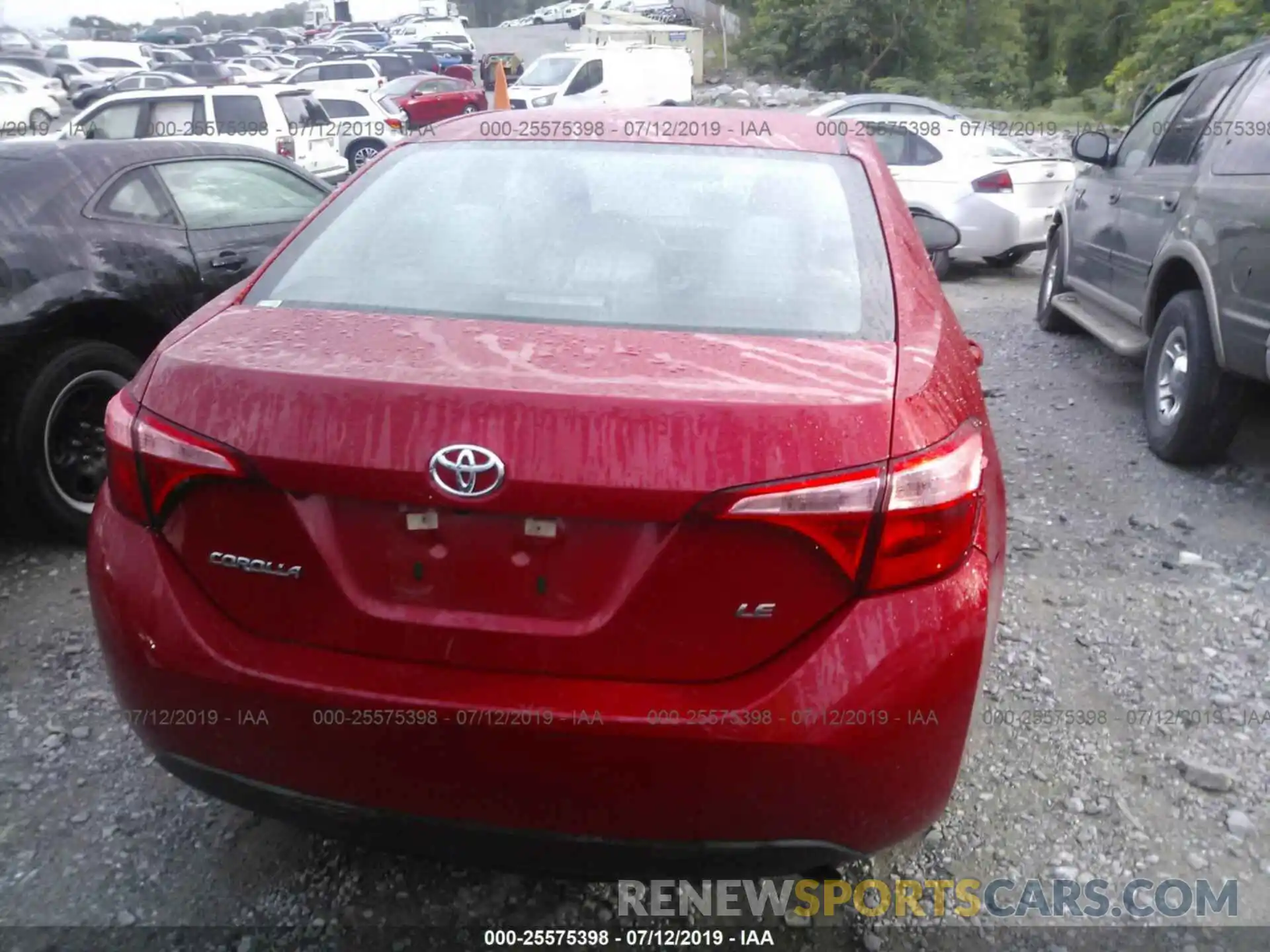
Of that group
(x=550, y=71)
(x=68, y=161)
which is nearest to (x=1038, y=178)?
(x=68, y=161)

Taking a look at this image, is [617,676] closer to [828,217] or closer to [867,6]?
[828,217]

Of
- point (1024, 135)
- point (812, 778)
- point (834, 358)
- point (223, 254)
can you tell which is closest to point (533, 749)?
point (812, 778)

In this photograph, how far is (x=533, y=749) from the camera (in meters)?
1.76

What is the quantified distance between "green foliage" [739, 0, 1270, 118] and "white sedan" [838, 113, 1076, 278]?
23349mm

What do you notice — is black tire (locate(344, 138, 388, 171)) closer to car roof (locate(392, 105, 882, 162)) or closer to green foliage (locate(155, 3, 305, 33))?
car roof (locate(392, 105, 882, 162))

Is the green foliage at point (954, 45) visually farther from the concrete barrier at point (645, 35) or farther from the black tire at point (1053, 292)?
the black tire at point (1053, 292)

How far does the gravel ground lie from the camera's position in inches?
→ 93.4

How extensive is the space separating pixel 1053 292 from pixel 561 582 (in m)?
6.50

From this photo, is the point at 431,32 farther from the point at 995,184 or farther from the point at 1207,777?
the point at 1207,777

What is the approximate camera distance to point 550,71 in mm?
21938

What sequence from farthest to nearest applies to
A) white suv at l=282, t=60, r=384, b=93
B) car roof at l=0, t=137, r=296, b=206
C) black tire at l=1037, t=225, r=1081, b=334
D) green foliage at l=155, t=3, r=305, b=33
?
green foliage at l=155, t=3, r=305, b=33
white suv at l=282, t=60, r=384, b=93
black tire at l=1037, t=225, r=1081, b=334
car roof at l=0, t=137, r=296, b=206

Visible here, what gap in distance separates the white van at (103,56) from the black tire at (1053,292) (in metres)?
39.2

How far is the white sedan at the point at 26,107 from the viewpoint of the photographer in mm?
24812

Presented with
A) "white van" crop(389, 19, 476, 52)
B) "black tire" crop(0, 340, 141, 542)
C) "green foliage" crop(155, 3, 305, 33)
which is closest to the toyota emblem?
"black tire" crop(0, 340, 141, 542)
